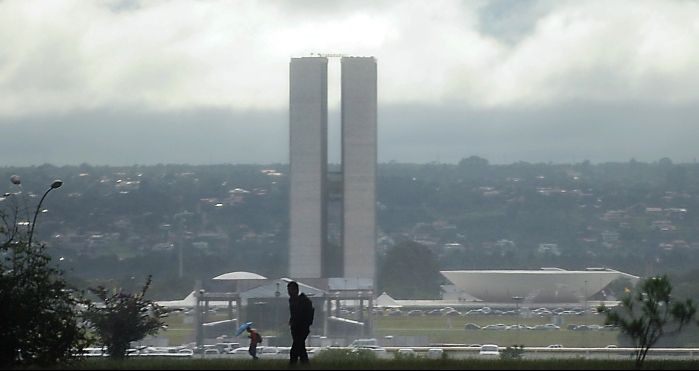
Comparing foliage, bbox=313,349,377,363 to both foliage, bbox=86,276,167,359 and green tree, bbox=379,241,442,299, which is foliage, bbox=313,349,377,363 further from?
green tree, bbox=379,241,442,299

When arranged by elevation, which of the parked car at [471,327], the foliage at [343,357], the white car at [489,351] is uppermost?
the foliage at [343,357]

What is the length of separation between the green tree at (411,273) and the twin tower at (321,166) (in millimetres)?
25645

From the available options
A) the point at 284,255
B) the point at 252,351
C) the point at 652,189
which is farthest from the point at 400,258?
the point at 252,351

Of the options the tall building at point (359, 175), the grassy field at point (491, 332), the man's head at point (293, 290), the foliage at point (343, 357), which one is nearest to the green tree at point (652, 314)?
the foliage at point (343, 357)

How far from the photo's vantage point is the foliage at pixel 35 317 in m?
19.6

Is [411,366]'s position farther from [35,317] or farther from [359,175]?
[359,175]

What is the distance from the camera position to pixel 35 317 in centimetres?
2022

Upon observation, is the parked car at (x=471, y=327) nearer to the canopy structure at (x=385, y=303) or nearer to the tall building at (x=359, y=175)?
the tall building at (x=359, y=175)

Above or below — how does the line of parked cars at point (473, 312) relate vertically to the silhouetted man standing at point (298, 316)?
below

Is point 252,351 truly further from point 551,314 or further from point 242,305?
point 551,314

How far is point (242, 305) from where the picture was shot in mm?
62594

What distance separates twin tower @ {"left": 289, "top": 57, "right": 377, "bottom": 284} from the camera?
71.8 meters

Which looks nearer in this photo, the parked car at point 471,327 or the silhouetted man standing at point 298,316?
the silhouetted man standing at point 298,316

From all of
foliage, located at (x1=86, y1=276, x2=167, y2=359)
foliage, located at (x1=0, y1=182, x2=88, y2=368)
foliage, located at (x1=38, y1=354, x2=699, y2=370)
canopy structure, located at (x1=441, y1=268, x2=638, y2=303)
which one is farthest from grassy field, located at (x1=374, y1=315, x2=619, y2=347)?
foliage, located at (x1=38, y1=354, x2=699, y2=370)
